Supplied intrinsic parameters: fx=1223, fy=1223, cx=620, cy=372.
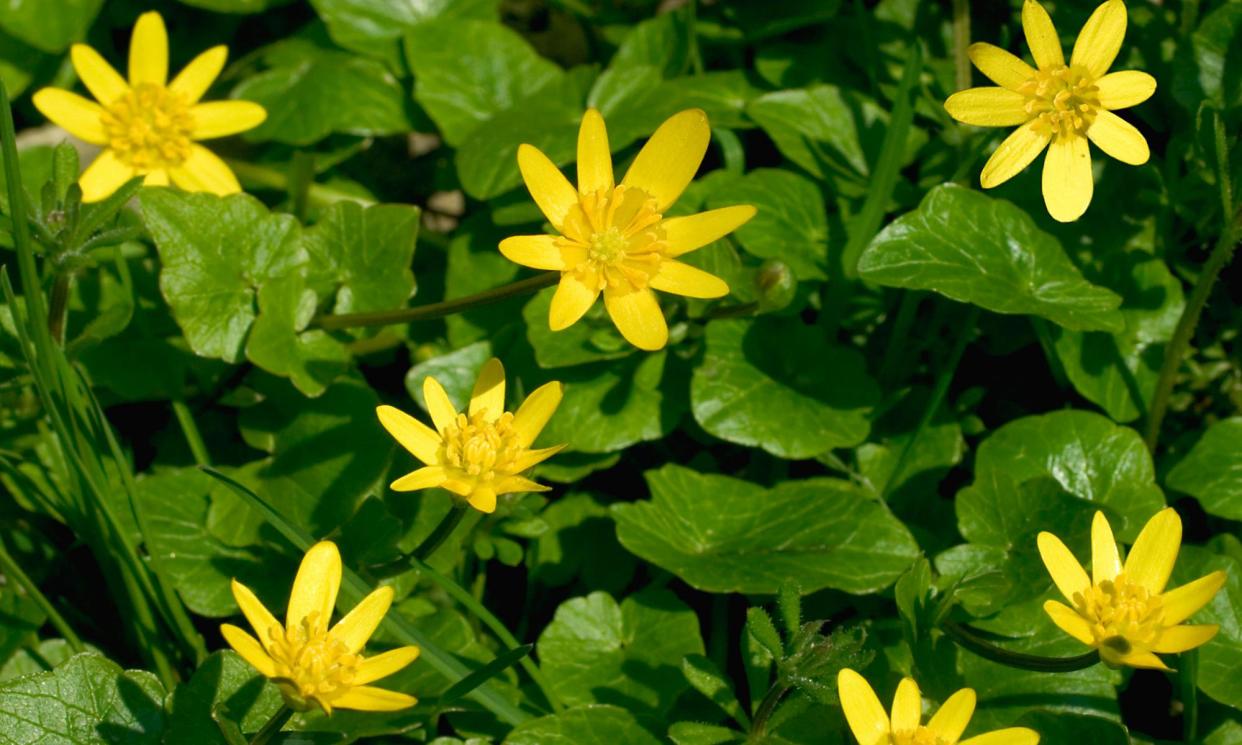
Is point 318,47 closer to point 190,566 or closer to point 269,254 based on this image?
point 269,254

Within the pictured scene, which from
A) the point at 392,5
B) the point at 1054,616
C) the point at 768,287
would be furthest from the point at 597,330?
the point at 392,5

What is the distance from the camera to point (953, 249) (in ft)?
8.29

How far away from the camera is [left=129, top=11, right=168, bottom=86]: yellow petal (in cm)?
277

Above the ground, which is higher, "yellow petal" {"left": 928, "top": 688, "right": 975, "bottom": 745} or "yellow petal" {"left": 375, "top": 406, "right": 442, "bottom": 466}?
"yellow petal" {"left": 375, "top": 406, "right": 442, "bottom": 466}

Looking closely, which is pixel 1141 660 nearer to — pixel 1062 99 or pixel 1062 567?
pixel 1062 567

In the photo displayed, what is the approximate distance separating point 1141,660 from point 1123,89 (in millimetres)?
1061

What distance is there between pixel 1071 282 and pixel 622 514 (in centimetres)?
105

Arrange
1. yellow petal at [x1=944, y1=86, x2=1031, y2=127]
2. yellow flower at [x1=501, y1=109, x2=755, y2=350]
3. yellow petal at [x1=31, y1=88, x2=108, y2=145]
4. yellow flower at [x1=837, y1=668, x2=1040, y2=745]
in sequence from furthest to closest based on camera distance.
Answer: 1. yellow petal at [x1=31, y1=88, x2=108, y2=145]
2. yellow petal at [x1=944, y1=86, x2=1031, y2=127]
3. yellow flower at [x1=501, y1=109, x2=755, y2=350]
4. yellow flower at [x1=837, y1=668, x2=1040, y2=745]

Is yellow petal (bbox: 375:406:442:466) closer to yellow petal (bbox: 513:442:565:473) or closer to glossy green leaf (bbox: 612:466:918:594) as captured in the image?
yellow petal (bbox: 513:442:565:473)

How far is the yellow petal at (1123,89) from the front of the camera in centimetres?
219

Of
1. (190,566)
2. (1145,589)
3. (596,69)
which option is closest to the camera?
(1145,589)

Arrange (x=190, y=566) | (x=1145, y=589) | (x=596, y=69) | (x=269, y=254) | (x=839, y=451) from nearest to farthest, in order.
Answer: (x=1145, y=589), (x=190, y=566), (x=269, y=254), (x=839, y=451), (x=596, y=69)

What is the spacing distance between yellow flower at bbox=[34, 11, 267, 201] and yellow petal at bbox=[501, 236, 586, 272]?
42.0 inches

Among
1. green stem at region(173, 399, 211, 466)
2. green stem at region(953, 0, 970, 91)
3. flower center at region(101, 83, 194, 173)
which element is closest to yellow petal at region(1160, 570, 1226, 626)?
green stem at region(953, 0, 970, 91)
